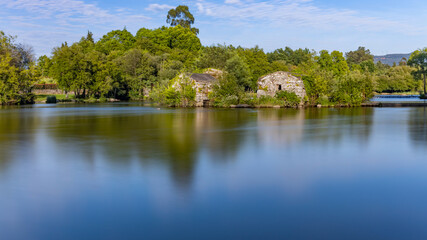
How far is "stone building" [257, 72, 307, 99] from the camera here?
42.8m

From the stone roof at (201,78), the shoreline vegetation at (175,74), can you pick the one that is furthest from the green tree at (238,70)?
the stone roof at (201,78)

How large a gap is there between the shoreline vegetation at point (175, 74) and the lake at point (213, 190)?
2917 centimetres

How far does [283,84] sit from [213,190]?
35891 mm

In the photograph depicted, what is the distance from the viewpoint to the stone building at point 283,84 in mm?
Answer: 42781

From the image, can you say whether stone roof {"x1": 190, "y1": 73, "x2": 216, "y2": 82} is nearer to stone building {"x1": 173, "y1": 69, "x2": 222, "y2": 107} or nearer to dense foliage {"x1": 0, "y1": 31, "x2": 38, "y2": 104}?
stone building {"x1": 173, "y1": 69, "x2": 222, "y2": 107}

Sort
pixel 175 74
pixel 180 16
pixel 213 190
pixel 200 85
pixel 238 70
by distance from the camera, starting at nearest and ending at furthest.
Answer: pixel 213 190 < pixel 200 85 < pixel 238 70 < pixel 175 74 < pixel 180 16

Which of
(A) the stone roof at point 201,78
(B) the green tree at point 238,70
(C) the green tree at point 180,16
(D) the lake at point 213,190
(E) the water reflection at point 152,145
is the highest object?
(C) the green tree at point 180,16

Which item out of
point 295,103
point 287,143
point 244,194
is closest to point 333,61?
point 295,103

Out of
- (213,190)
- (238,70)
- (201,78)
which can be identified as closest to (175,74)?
(238,70)

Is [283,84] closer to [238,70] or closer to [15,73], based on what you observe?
[238,70]

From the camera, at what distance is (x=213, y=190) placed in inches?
322

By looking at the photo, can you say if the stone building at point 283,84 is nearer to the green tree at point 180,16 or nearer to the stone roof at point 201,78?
the stone roof at point 201,78

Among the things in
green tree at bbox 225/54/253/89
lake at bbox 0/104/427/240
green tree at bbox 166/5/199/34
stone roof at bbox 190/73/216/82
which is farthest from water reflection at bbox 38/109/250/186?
green tree at bbox 166/5/199/34

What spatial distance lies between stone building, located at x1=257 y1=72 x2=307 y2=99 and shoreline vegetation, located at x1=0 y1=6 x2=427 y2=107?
0.56 meters
